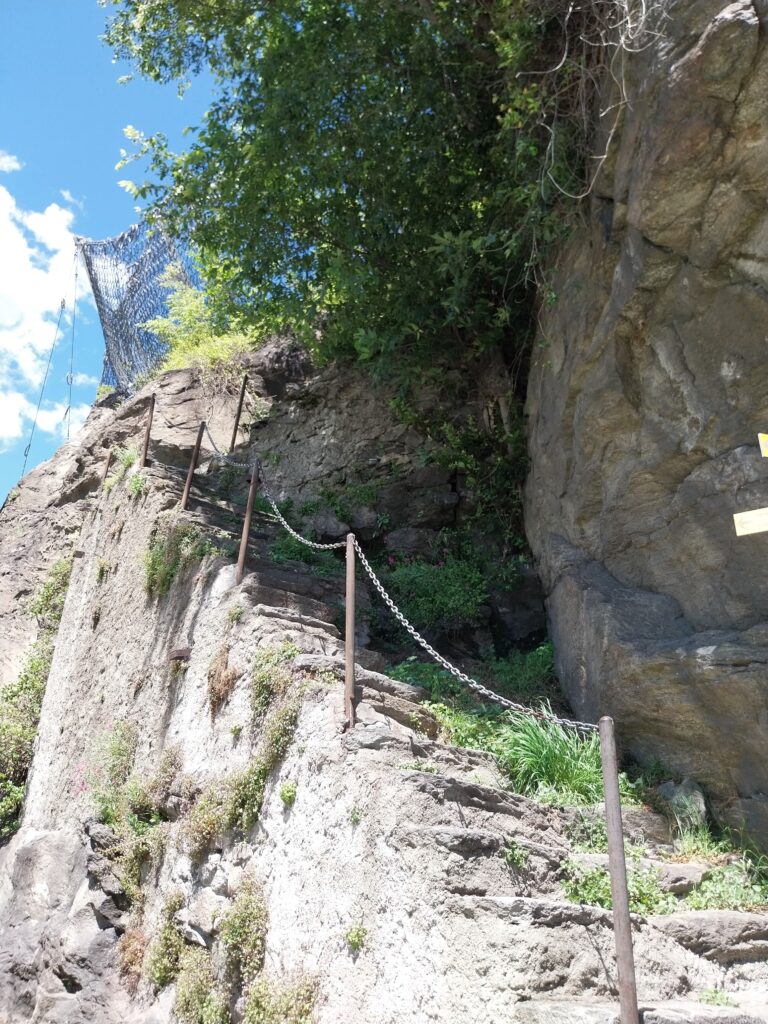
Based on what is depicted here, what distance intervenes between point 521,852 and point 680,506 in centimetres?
327

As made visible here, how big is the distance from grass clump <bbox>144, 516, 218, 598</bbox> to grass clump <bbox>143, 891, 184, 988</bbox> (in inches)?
116

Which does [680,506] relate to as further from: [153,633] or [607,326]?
[153,633]

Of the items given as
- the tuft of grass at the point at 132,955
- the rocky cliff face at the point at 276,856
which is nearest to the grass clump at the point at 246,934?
→ the rocky cliff face at the point at 276,856

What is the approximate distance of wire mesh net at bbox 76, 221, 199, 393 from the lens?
18.7m

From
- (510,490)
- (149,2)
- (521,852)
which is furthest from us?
(149,2)

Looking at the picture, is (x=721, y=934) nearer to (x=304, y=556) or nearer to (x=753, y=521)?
(x=753, y=521)

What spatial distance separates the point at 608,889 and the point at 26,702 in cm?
1003

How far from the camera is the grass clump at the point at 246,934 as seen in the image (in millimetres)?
4746

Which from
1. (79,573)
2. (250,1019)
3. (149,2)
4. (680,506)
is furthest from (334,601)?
(149,2)

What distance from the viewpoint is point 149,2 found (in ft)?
35.0

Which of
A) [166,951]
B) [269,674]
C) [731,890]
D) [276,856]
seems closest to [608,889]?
[731,890]

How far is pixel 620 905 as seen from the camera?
3270 millimetres

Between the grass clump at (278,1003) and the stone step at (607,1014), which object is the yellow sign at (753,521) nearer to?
the stone step at (607,1014)

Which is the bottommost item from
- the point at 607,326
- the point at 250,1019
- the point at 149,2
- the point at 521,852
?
the point at 250,1019
